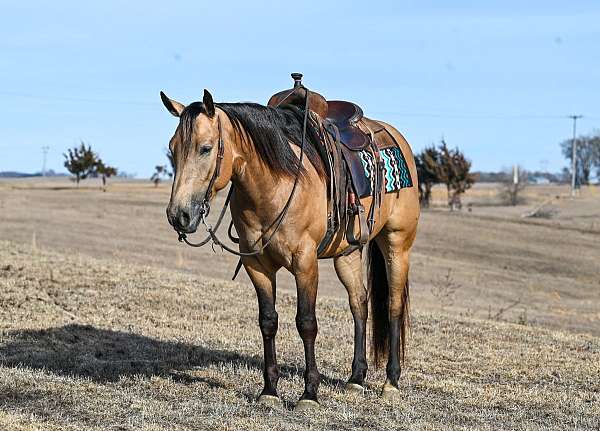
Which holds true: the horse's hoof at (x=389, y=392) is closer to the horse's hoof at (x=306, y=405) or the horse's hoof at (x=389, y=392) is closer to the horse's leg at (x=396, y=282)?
the horse's leg at (x=396, y=282)

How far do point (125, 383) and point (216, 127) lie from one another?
2.50 m

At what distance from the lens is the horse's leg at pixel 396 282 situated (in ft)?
28.6

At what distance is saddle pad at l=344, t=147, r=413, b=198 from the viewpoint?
8.09m

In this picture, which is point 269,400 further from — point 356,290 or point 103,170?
point 103,170

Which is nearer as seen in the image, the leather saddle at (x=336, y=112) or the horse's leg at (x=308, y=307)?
the horse's leg at (x=308, y=307)

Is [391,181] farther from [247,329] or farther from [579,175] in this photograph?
[579,175]

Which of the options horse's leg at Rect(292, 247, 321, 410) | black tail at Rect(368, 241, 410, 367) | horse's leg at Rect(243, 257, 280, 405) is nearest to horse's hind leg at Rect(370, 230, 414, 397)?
black tail at Rect(368, 241, 410, 367)

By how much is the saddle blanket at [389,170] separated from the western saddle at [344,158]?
12 millimetres

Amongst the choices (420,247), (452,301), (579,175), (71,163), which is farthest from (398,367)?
(579,175)

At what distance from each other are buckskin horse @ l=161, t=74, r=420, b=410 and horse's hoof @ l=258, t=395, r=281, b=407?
0.01m

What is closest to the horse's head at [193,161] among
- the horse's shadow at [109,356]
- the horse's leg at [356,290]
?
the horse's shadow at [109,356]

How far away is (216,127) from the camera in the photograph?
6.82m

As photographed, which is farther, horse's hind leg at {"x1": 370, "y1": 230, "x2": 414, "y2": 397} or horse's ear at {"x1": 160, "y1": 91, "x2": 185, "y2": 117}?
horse's hind leg at {"x1": 370, "y1": 230, "x2": 414, "y2": 397}

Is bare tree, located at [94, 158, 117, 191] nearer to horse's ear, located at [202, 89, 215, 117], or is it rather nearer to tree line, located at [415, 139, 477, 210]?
tree line, located at [415, 139, 477, 210]
